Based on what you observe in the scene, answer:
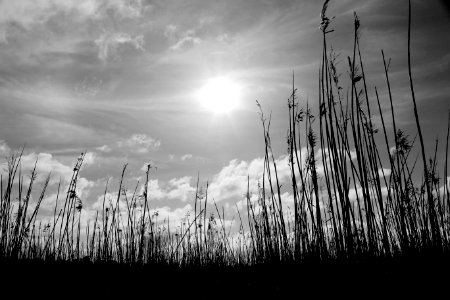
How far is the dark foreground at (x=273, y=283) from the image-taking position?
1424 millimetres

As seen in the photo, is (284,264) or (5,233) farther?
(5,233)

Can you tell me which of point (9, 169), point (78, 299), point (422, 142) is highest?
point (9, 169)

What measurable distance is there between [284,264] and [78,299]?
1.80 meters

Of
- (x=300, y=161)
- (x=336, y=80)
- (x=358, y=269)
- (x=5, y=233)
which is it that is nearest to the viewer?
(x=358, y=269)

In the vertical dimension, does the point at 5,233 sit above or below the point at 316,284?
above

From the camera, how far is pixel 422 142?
1.89 meters

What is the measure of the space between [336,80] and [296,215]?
1314mm

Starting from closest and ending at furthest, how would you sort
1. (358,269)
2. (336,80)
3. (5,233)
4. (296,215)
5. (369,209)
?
(358,269) → (369,209) → (336,80) → (296,215) → (5,233)

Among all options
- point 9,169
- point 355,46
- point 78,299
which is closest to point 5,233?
point 9,169

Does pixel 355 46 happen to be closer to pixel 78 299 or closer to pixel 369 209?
pixel 369 209

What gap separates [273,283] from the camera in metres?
1.90

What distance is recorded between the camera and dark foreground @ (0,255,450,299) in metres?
1.42

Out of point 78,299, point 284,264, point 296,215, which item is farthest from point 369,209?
point 78,299

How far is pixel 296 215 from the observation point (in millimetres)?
2857
